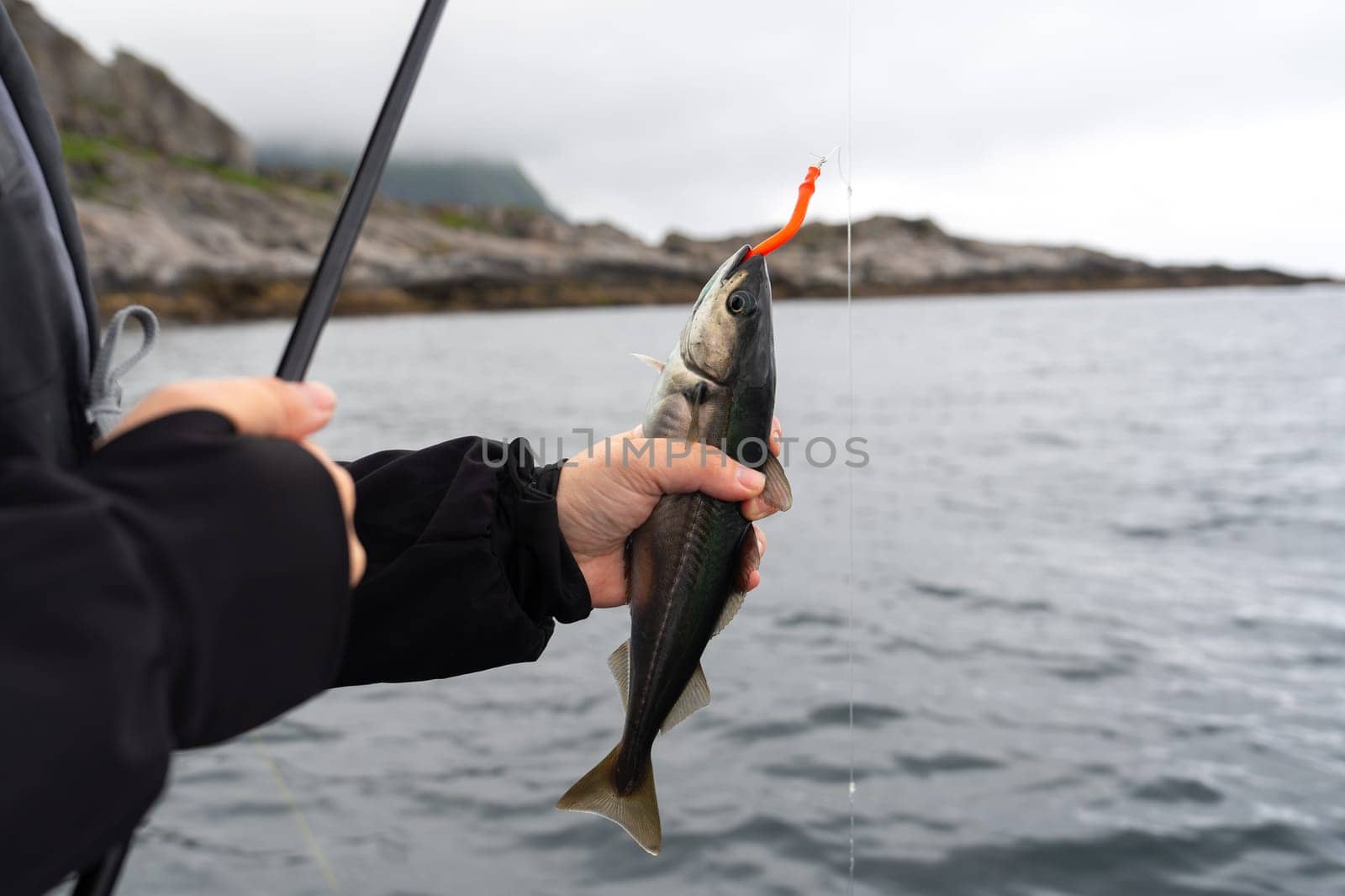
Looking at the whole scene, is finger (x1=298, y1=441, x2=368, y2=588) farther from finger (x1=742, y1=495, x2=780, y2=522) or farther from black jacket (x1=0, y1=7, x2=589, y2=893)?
finger (x1=742, y1=495, x2=780, y2=522)

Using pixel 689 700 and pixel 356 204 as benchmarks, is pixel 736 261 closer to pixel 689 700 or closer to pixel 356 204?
pixel 356 204

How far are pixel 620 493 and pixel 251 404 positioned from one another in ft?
4.99

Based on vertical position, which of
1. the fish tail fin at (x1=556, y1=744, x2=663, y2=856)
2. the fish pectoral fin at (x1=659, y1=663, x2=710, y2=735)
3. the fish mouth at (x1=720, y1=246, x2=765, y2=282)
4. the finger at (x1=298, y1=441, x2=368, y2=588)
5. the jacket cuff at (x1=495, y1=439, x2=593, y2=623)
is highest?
the fish mouth at (x1=720, y1=246, x2=765, y2=282)

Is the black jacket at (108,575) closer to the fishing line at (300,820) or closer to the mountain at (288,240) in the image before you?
→ the fishing line at (300,820)

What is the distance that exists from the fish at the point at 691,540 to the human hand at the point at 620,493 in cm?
3

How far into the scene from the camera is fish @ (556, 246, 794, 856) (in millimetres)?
2660

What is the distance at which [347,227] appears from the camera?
2508 millimetres

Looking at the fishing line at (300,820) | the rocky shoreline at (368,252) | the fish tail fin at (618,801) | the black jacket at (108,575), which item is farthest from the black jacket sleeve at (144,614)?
the rocky shoreline at (368,252)

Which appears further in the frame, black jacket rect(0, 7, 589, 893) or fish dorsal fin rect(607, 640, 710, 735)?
fish dorsal fin rect(607, 640, 710, 735)

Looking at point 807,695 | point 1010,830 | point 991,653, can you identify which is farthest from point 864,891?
point 991,653

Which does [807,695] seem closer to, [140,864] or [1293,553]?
[140,864]

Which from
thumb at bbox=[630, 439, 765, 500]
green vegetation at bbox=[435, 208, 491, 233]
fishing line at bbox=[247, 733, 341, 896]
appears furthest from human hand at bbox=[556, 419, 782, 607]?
green vegetation at bbox=[435, 208, 491, 233]

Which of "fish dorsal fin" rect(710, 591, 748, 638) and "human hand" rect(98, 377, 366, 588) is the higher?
"human hand" rect(98, 377, 366, 588)

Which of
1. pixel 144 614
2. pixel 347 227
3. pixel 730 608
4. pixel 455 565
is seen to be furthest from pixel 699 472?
pixel 144 614
